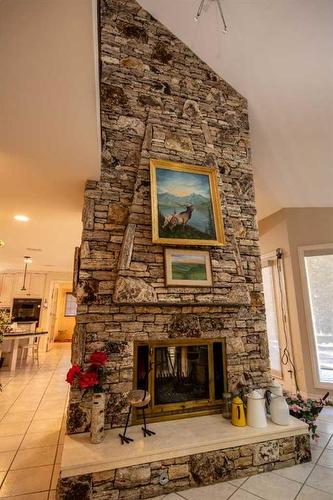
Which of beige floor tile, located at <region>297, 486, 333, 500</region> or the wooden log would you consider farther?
the wooden log

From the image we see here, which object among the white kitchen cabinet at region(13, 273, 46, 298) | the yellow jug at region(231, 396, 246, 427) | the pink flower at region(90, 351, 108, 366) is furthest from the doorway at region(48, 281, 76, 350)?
the yellow jug at region(231, 396, 246, 427)

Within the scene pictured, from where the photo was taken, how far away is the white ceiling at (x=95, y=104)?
5.06 feet

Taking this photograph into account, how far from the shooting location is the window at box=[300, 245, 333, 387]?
3869 millimetres

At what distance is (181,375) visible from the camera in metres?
2.69

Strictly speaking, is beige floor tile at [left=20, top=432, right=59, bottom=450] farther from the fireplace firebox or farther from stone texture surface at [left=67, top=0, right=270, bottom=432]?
the fireplace firebox

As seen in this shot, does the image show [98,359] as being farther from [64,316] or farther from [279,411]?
[64,316]

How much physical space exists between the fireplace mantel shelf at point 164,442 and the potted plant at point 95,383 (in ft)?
0.36

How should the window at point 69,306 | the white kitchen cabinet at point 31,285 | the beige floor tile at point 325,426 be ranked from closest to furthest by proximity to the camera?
the beige floor tile at point 325,426 < the white kitchen cabinet at point 31,285 < the window at point 69,306

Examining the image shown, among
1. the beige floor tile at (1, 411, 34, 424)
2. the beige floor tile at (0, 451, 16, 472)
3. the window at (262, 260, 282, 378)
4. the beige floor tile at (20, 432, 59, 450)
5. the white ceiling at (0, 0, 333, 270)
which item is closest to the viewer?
the white ceiling at (0, 0, 333, 270)

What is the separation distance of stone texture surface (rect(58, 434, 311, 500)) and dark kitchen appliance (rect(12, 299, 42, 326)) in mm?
7408

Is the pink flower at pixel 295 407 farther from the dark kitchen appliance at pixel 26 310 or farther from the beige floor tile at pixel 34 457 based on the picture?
the dark kitchen appliance at pixel 26 310

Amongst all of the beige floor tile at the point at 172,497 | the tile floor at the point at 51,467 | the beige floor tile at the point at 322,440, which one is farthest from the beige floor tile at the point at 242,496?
the beige floor tile at the point at 322,440

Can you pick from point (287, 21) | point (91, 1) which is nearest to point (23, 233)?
point (91, 1)

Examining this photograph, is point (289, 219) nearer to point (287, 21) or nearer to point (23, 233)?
point (287, 21)
